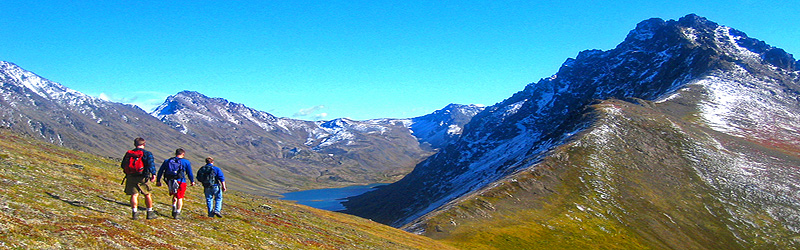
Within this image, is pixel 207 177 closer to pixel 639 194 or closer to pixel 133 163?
pixel 133 163

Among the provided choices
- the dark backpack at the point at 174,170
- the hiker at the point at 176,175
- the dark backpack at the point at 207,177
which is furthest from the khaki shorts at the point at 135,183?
the dark backpack at the point at 207,177

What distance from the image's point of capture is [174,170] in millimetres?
26250

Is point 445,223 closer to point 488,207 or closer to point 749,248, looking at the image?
point 488,207

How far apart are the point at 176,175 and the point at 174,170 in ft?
1.10

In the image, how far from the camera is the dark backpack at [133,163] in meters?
24.0

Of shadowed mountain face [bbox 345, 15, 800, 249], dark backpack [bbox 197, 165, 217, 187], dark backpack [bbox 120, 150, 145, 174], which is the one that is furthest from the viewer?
shadowed mountain face [bbox 345, 15, 800, 249]

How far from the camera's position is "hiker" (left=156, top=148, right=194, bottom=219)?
26031 millimetres

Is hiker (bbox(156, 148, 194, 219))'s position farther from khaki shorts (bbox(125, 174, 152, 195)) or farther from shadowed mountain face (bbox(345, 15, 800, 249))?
shadowed mountain face (bbox(345, 15, 800, 249))

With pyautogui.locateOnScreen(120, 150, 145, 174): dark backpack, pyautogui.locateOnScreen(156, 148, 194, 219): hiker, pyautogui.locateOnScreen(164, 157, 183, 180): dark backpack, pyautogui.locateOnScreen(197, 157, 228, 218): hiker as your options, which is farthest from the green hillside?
pyautogui.locateOnScreen(120, 150, 145, 174): dark backpack

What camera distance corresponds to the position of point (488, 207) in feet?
350

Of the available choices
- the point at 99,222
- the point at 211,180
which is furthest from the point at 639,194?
the point at 99,222

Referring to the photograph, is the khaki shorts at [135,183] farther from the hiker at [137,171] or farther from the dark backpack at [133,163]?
the dark backpack at [133,163]

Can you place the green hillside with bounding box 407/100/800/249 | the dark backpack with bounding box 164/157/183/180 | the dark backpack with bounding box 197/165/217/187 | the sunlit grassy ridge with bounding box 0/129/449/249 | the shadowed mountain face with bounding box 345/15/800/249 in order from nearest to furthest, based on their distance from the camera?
the sunlit grassy ridge with bounding box 0/129/449/249 < the dark backpack with bounding box 164/157/183/180 < the dark backpack with bounding box 197/165/217/187 < the green hillside with bounding box 407/100/800/249 < the shadowed mountain face with bounding box 345/15/800/249

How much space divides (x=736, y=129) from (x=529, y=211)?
5333 inches
